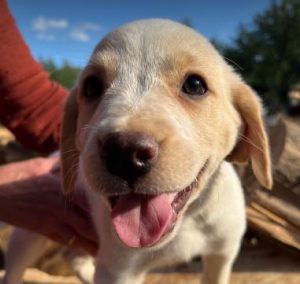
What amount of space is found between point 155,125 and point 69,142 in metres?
0.86

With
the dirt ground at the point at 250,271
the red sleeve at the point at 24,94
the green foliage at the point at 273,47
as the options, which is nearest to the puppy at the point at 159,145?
the dirt ground at the point at 250,271

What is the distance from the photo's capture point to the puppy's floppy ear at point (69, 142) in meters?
2.55

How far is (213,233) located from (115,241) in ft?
1.83

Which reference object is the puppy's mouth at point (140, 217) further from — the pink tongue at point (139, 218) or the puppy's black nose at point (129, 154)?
the puppy's black nose at point (129, 154)

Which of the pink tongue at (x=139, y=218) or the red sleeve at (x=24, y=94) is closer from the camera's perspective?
the pink tongue at (x=139, y=218)

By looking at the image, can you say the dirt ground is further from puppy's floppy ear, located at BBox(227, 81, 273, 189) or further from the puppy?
puppy's floppy ear, located at BBox(227, 81, 273, 189)

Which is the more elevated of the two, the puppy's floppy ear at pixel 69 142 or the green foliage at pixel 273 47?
the puppy's floppy ear at pixel 69 142

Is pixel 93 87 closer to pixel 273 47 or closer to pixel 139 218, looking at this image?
pixel 139 218

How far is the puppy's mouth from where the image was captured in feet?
6.47

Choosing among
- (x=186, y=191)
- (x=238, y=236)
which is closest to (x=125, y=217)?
(x=186, y=191)

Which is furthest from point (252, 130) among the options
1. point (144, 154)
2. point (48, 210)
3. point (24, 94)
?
point (24, 94)

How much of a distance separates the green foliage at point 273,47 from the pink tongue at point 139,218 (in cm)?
2439

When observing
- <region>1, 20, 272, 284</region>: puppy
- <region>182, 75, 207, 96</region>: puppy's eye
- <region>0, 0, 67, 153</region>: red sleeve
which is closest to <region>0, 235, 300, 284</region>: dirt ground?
<region>1, 20, 272, 284</region>: puppy

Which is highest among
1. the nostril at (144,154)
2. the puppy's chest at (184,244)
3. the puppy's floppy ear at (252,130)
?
the nostril at (144,154)
